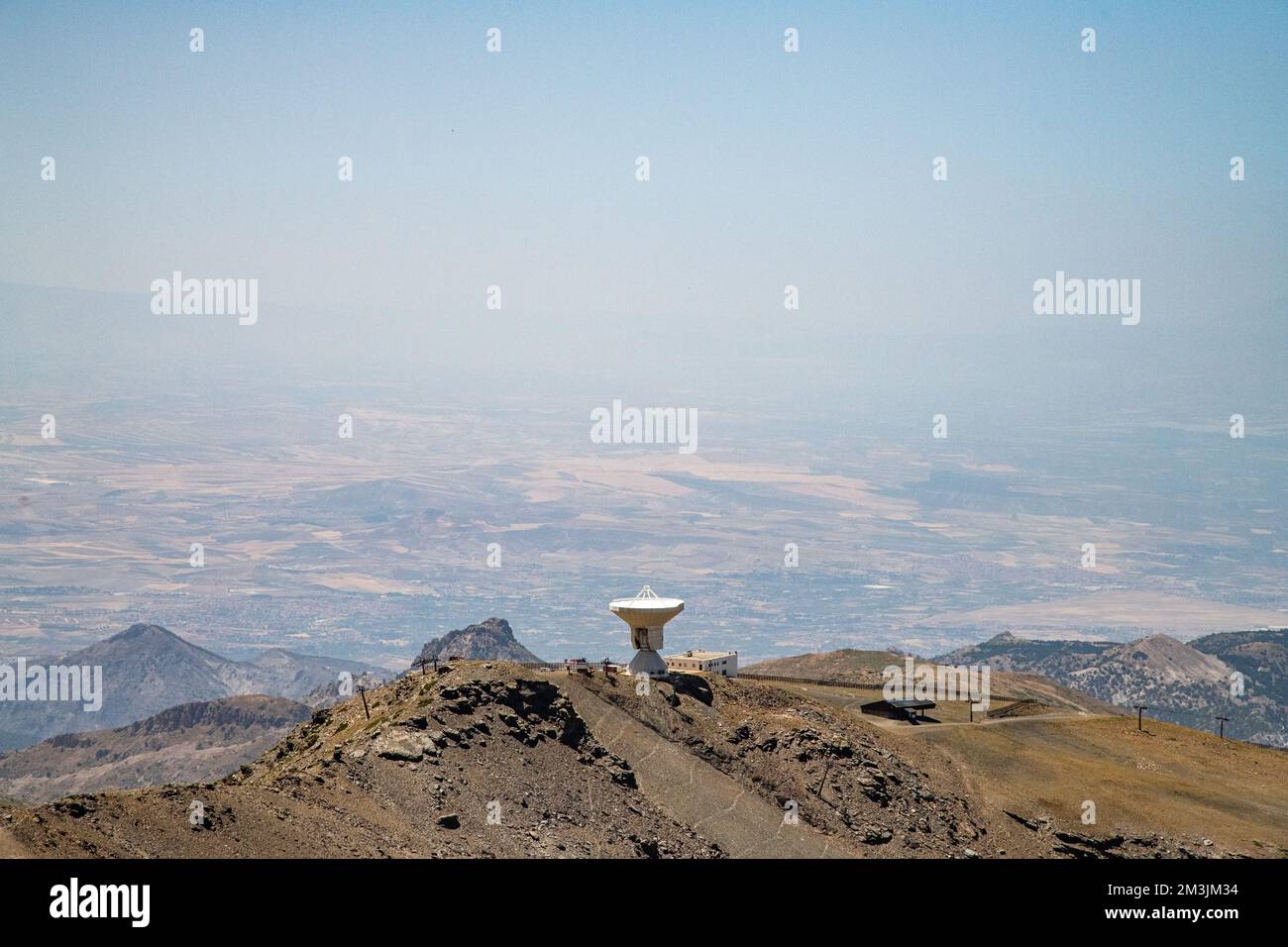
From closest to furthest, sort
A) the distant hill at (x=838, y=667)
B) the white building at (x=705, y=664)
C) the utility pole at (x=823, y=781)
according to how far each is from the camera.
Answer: the utility pole at (x=823, y=781), the white building at (x=705, y=664), the distant hill at (x=838, y=667)

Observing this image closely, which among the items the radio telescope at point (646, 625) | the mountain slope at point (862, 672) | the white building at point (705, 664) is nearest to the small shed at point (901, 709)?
the white building at point (705, 664)

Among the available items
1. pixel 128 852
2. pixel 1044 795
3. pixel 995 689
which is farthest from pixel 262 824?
pixel 995 689

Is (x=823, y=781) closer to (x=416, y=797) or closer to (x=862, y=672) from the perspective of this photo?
(x=416, y=797)

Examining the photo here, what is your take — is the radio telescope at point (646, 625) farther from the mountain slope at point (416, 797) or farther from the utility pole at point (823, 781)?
the utility pole at point (823, 781)

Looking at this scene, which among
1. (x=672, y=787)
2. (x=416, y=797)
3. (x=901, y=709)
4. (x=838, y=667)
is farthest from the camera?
(x=838, y=667)

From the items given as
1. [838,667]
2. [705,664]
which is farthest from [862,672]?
[705,664]

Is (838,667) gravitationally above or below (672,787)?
below
